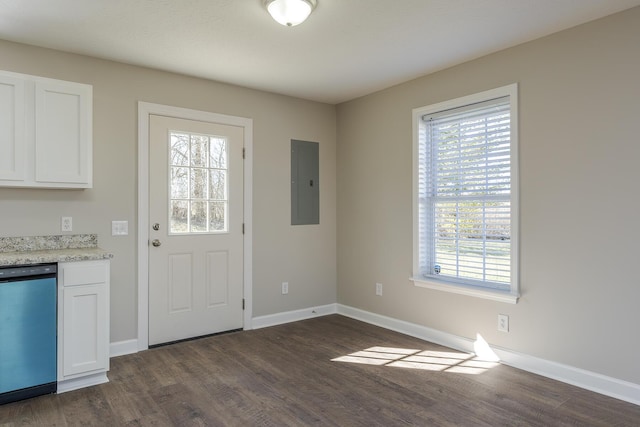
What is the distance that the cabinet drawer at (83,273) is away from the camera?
2.72 meters

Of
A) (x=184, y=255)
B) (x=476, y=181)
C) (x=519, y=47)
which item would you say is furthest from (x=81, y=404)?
(x=519, y=47)

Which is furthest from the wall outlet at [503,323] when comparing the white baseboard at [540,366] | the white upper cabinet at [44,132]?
the white upper cabinet at [44,132]

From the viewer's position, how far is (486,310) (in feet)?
11.1

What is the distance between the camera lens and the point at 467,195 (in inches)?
139

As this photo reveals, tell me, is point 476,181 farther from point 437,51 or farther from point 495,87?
point 437,51

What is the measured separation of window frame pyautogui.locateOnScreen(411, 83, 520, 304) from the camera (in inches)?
125

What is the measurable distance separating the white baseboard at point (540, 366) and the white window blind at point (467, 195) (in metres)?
0.51

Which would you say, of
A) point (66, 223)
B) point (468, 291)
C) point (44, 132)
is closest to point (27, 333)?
point (66, 223)

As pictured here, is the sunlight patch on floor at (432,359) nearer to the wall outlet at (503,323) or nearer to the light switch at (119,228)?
the wall outlet at (503,323)

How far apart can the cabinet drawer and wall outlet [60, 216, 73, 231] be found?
631mm

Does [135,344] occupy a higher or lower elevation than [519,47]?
lower

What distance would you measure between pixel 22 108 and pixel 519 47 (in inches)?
143

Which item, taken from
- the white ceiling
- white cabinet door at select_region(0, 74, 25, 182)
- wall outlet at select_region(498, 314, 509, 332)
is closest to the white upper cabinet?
white cabinet door at select_region(0, 74, 25, 182)

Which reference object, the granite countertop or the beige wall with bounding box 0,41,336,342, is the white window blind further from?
the granite countertop
